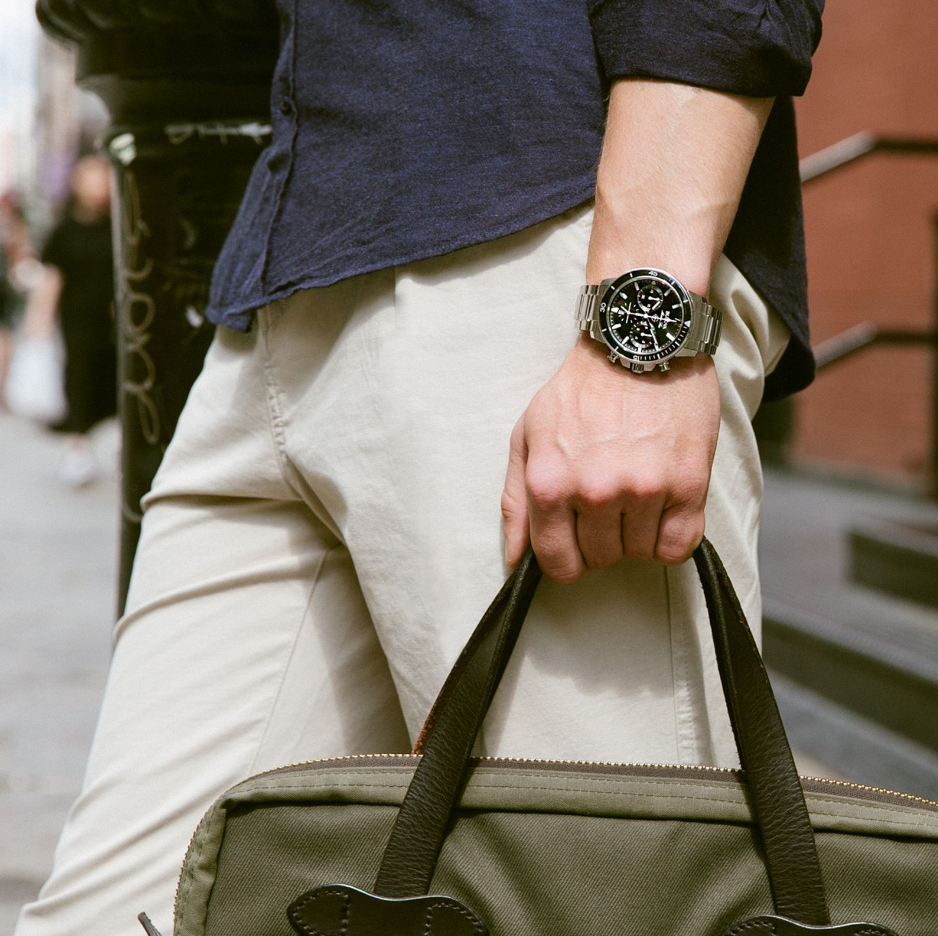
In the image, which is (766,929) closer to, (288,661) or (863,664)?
(288,661)

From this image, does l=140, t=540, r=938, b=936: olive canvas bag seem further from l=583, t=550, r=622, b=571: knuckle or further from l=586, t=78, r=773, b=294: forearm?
l=586, t=78, r=773, b=294: forearm

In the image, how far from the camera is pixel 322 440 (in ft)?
3.41

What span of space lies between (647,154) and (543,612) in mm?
371

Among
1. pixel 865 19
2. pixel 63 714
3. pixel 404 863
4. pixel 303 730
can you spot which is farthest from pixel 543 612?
pixel 865 19

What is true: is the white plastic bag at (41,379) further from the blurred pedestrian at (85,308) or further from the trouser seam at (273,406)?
the trouser seam at (273,406)

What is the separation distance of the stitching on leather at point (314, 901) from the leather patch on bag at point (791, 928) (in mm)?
292

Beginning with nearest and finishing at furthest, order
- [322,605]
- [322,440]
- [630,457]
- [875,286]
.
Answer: [630,457], [322,440], [322,605], [875,286]

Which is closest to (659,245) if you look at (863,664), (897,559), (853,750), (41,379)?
(853,750)

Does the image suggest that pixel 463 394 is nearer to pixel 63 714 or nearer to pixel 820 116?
pixel 63 714

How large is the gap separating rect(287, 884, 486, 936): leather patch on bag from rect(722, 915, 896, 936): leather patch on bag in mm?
195

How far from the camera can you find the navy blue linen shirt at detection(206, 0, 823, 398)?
929 mm

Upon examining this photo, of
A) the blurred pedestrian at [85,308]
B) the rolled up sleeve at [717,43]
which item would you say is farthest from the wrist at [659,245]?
the blurred pedestrian at [85,308]

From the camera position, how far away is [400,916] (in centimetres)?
90

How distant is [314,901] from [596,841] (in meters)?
0.22
